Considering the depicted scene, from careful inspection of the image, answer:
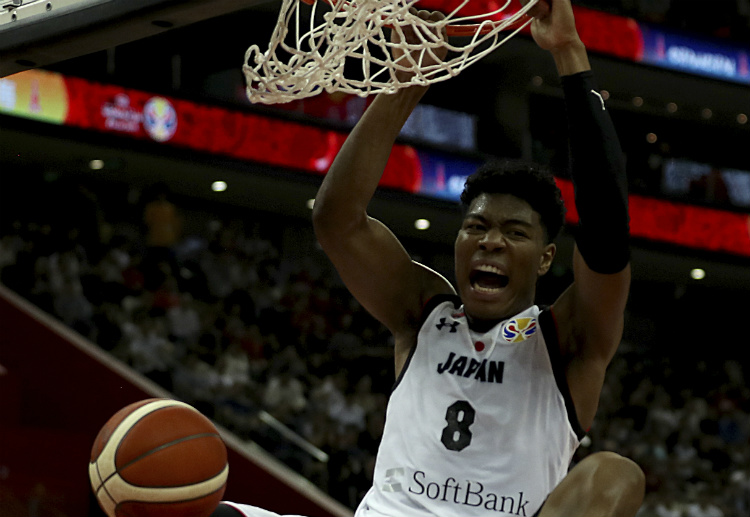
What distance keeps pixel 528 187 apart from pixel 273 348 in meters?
7.90

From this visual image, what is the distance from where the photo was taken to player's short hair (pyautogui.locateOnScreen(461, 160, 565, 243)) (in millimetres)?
3004

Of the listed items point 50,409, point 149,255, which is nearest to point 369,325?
point 149,255

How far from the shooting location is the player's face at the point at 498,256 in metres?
2.92

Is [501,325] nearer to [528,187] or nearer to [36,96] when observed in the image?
[528,187]

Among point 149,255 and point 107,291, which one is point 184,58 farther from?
point 107,291

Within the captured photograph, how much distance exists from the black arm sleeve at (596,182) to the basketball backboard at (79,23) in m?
0.87

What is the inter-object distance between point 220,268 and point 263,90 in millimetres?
8995

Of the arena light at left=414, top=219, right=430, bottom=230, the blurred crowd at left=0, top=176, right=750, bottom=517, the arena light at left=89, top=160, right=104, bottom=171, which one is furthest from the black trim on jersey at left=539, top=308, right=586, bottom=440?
the arena light at left=414, top=219, right=430, bottom=230

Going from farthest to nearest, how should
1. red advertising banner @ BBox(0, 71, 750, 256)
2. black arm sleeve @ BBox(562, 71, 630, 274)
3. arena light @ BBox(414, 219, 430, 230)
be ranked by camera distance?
arena light @ BBox(414, 219, 430, 230) → red advertising banner @ BBox(0, 71, 750, 256) → black arm sleeve @ BBox(562, 71, 630, 274)

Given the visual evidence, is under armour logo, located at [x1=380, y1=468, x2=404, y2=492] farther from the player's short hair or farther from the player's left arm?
the player's short hair

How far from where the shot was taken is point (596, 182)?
A: 2.61m

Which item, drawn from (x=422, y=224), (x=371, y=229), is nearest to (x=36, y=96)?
(x=422, y=224)

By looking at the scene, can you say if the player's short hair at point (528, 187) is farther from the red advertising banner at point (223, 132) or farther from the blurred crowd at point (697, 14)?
the blurred crowd at point (697, 14)

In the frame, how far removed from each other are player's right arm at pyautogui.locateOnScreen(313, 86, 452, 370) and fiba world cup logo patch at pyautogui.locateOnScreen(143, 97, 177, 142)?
351 inches
